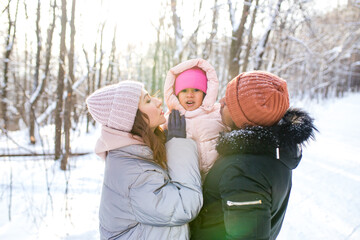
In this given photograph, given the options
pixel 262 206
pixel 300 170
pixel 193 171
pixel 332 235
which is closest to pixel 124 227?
pixel 193 171

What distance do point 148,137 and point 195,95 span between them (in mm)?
778

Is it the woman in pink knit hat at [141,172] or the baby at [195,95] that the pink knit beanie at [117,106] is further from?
the baby at [195,95]

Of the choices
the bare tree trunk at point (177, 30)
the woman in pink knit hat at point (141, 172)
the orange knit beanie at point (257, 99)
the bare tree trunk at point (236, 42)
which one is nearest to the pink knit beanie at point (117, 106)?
the woman in pink knit hat at point (141, 172)

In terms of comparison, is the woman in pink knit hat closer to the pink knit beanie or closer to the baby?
the pink knit beanie

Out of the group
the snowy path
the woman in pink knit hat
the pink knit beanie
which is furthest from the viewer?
the snowy path

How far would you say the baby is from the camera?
6.07 ft

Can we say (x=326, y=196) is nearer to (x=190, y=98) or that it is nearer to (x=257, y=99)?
(x=190, y=98)

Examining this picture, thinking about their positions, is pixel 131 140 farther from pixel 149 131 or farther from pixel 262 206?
pixel 262 206

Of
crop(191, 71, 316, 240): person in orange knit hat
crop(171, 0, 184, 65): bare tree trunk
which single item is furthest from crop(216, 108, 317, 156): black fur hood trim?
crop(171, 0, 184, 65): bare tree trunk

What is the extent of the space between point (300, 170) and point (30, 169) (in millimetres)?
6621

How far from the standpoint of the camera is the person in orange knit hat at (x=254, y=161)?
1094mm

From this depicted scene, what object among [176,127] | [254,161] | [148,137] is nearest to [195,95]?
[176,127]

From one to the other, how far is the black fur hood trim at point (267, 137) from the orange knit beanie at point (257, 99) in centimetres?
5

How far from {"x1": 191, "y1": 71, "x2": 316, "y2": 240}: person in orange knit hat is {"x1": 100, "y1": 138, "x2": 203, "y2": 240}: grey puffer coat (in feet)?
0.47
